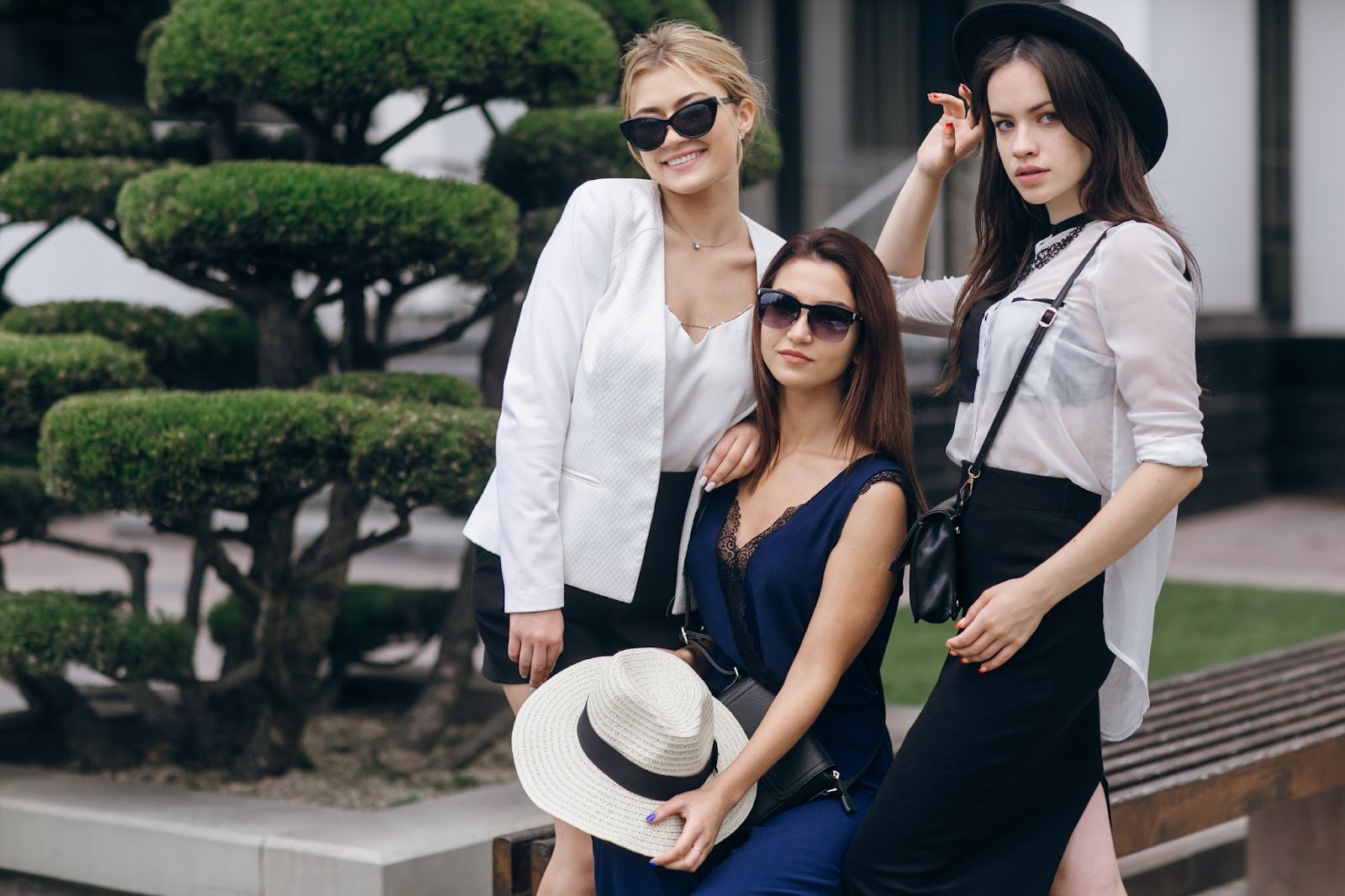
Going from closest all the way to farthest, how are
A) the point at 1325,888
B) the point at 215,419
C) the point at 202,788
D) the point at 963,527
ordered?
1. the point at 963,527
2. the point at 215,419
3. the point at 1325,888
4. the point at 202,788

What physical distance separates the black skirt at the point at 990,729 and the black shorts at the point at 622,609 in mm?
565

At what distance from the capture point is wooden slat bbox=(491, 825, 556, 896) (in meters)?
3.09

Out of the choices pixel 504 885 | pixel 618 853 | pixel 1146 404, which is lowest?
pixel 504 885

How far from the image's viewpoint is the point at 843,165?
14.4 m

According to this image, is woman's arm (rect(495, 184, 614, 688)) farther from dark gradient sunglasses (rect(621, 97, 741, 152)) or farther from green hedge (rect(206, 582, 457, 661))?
green hedge (rect(206, 582, 457, 661))

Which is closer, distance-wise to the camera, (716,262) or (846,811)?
(846,811)

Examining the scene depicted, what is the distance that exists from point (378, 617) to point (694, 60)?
3.01 meters

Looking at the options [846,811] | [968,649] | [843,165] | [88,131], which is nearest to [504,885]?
[846,811]

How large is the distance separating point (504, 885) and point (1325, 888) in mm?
2383

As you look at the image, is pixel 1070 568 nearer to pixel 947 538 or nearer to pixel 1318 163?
pixel 947 538

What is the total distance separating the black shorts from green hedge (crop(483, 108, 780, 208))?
1.96m

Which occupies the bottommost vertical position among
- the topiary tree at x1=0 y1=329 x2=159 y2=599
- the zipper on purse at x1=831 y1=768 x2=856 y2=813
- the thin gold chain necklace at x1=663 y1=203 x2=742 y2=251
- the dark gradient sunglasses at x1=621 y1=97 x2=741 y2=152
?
the zipper on purse at x1=831 y1=768 x2=856 y2=813

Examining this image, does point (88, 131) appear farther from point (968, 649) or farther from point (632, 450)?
point (968, 649)

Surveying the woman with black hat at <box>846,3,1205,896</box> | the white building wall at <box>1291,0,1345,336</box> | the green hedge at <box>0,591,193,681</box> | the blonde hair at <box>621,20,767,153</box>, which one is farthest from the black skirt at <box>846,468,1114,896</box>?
the white building wall at <box>1291,0,1345,336</box>
